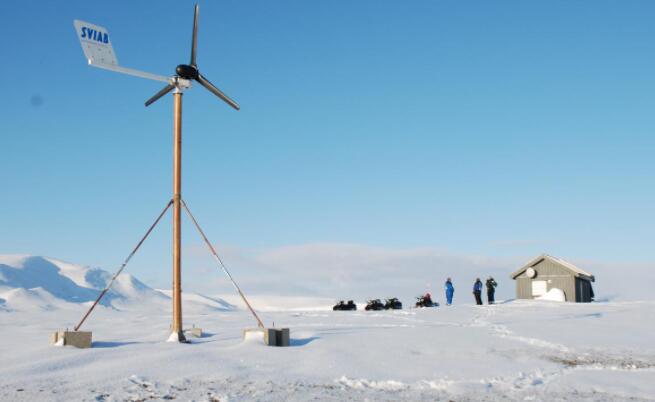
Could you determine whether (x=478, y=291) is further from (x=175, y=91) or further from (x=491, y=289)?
(x=175, y=91)

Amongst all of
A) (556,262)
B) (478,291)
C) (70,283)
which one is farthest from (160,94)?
(70,283)

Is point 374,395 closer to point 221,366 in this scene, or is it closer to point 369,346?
point 221,366

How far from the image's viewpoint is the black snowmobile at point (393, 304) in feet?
140

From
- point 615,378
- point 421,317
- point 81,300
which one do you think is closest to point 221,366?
point 615,378

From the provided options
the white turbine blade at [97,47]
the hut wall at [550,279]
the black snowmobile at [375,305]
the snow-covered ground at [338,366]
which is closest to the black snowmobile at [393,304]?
the black snowmobile at [375,305]

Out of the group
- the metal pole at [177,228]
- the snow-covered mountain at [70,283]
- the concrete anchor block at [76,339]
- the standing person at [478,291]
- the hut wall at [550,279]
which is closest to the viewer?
the concrete anchor block at [76,339]

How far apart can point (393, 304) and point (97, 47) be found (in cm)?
2948

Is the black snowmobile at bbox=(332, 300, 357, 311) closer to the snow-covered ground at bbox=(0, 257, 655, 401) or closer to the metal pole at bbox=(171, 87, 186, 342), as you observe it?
the snow-covered ground at bbox=(0, 257, 655, 401)

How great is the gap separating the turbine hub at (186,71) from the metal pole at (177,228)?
1155 millimetres

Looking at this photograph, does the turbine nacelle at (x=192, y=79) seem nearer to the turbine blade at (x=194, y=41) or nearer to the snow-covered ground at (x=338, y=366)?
the turbine blade at (x=194, y=41)

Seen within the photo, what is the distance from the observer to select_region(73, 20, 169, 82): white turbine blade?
1783 cm

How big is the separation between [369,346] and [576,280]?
131 ft

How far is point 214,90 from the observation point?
816 inches

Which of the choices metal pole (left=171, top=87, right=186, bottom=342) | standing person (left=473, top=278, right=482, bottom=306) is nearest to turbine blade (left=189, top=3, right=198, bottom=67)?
metal pole (left=171, top=87, right=186, bottom=342)
